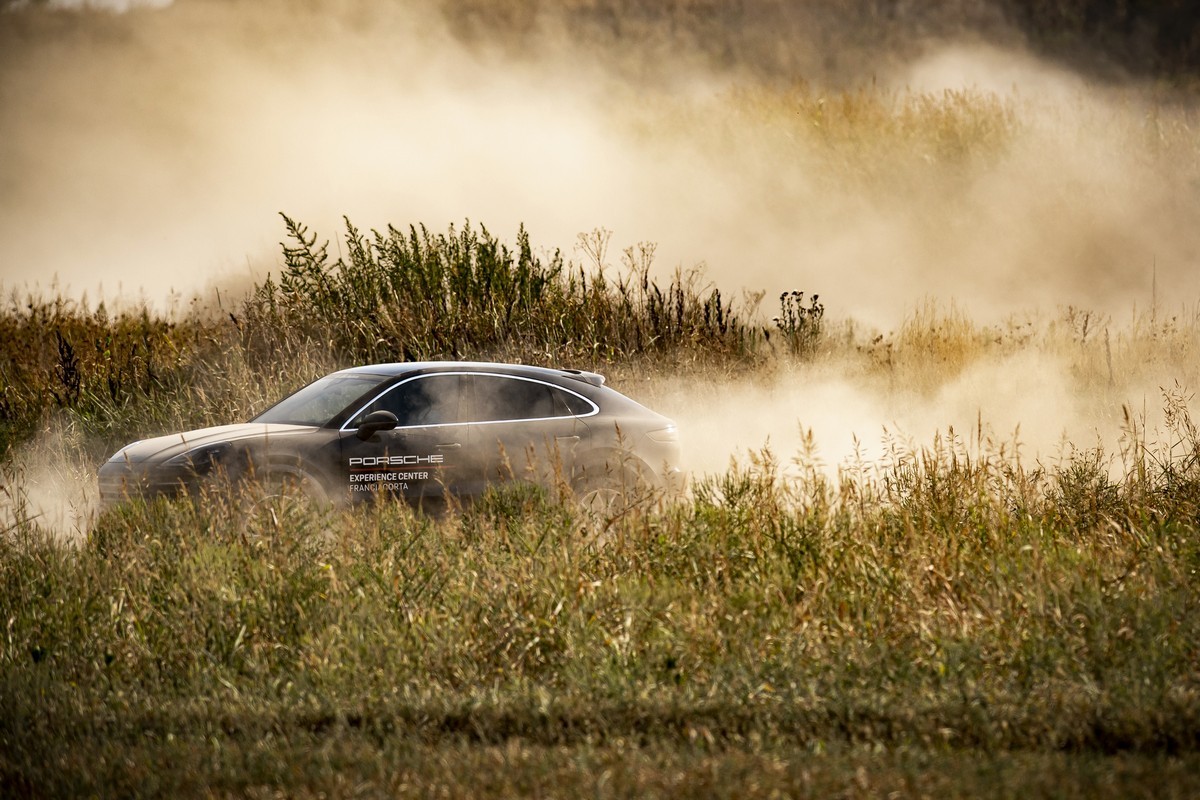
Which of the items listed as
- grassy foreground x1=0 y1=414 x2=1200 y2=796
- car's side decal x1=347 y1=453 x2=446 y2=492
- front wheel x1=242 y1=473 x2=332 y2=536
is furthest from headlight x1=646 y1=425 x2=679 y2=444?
front wheel x1=242 y1=473 x2=332 y2=536

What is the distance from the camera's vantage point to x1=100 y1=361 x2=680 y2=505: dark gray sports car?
9555 millimetres

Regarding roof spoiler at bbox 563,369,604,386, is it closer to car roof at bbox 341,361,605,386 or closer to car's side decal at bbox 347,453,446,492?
car roof at bbox 341,361,605,386

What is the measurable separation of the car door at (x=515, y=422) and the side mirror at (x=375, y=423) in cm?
73

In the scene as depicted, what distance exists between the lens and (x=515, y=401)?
1057 cm

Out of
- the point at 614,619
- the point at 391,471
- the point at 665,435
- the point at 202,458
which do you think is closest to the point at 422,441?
the point at 391,471

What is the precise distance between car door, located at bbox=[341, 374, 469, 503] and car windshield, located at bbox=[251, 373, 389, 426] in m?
0.25

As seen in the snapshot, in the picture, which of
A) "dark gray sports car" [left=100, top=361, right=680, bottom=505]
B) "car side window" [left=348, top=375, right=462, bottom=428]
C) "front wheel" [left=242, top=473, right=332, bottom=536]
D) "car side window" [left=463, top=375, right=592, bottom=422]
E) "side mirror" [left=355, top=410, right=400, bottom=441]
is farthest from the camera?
"car side window" [left=463, top=375, right=592, bottom=422]

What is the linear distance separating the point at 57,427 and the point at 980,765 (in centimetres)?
1259

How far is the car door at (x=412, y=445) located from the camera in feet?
32.5

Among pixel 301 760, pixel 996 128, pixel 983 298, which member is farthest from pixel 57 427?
pixel 996 128

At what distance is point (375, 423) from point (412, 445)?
1.34ft

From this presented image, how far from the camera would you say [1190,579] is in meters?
7.00

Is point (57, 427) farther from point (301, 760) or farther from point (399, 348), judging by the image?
point (301, 760)

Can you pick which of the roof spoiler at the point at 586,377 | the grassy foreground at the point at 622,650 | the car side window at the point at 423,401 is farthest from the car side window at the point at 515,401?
the grassy foreground at the point at 622,650
